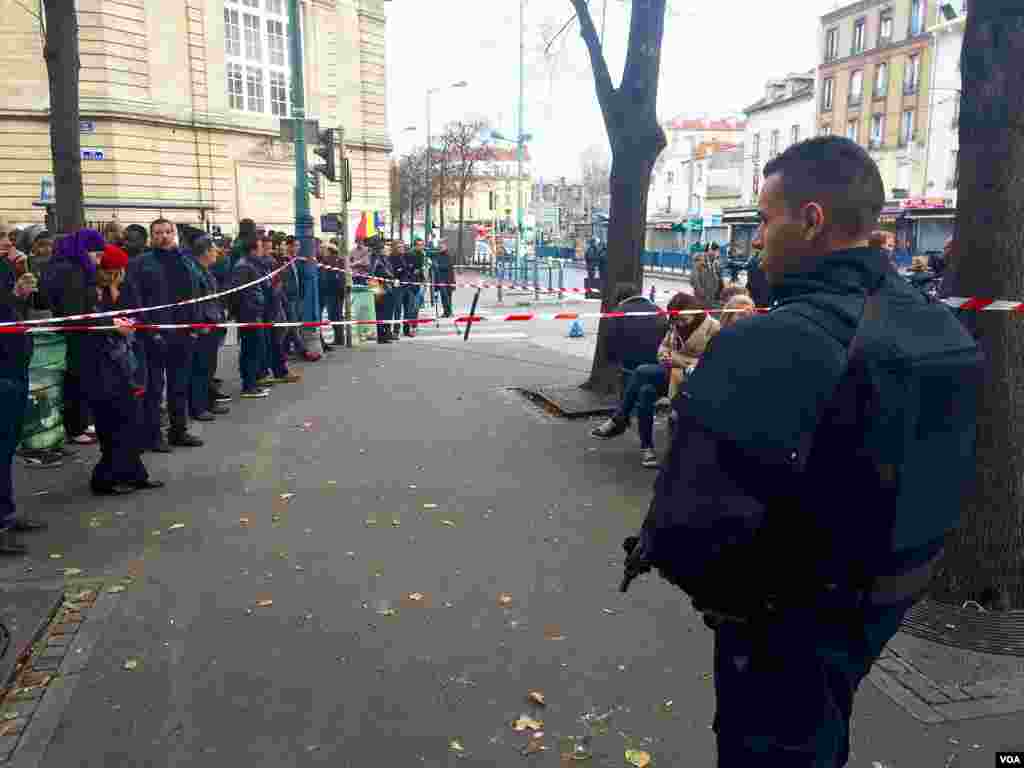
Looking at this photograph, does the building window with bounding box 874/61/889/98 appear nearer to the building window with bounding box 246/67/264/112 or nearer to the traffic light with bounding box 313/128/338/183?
the building window with bounding box 246/67/264/112

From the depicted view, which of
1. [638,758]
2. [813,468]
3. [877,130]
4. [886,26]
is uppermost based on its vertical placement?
[886,26]

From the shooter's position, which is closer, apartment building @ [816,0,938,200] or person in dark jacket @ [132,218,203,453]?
person in dark jacket @ [132,218,203,453]

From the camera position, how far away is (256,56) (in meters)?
32.2

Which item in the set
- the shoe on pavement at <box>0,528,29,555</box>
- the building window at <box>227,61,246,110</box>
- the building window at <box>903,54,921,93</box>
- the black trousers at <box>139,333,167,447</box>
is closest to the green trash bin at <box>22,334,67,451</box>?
the black trousers at <box>139,333,167,447</box>

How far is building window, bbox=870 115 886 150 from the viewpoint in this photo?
54.3 m

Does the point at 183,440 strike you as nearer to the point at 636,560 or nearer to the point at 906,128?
the point at 636,560

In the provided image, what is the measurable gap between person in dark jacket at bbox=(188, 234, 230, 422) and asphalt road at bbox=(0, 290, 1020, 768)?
3.44 feet

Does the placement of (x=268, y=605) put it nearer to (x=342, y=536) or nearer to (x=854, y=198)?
(x=342, y=536)

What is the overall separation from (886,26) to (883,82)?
351 centimetres

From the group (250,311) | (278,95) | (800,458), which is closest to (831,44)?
(278,95)

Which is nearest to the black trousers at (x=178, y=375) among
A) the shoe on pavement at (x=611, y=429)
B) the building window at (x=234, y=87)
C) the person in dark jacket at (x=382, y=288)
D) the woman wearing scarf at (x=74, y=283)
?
the woman wearing scarf at (x=74, y=283)

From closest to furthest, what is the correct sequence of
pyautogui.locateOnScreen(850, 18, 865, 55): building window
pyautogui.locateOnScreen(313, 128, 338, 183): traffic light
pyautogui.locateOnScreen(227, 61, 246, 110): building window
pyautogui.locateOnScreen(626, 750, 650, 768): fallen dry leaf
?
pyautogui.locateOnScreen(626, 750, 650, 768): fallen dry leaf, pyautogui.locateOnScreen(313, 128, 338, 183): traffic light, pyautogui.locateOnScreen(227, 61, 246, 110): building window, pyautogui.locateOnScreen(850, 18, 865, 55): building window

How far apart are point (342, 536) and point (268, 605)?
3.70ft

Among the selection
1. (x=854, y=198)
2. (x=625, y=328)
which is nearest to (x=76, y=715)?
(x=854, y=198)
